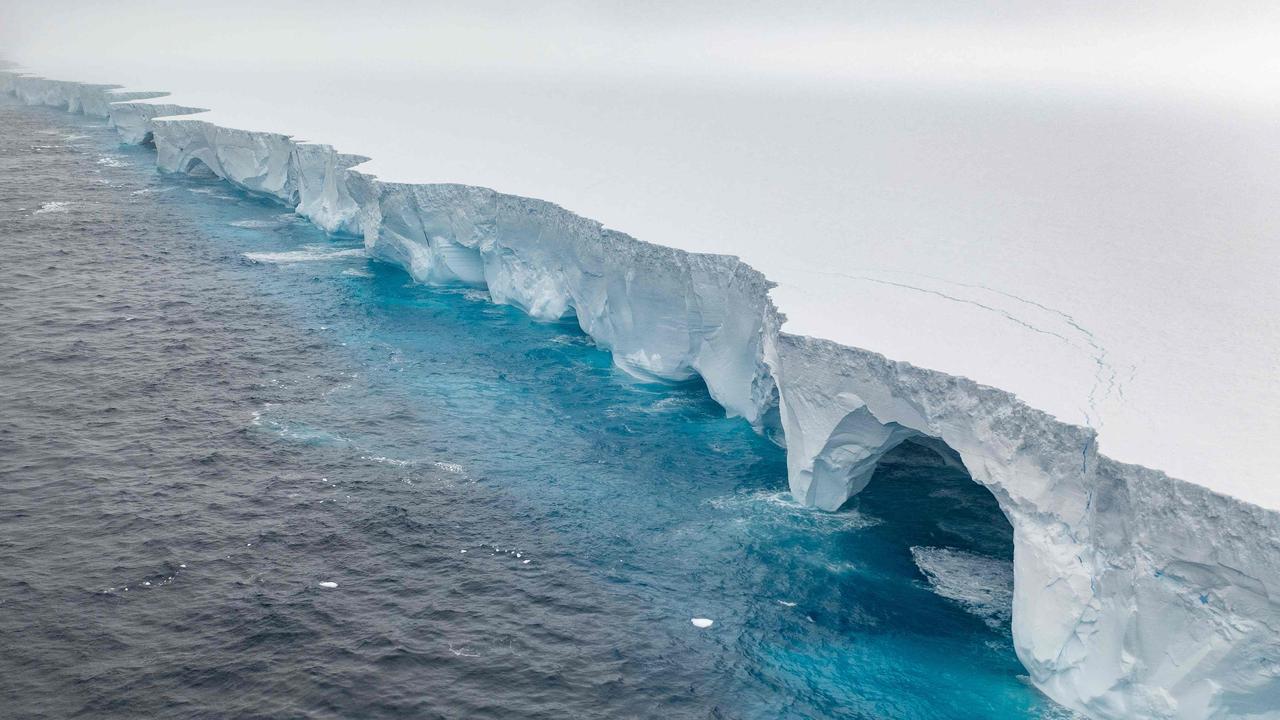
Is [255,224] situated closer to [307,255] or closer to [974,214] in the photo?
[307,255]

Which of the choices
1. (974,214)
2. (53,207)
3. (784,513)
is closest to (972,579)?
(784,513)

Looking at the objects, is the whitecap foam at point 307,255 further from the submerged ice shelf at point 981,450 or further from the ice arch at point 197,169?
the ice arch at point 197,169

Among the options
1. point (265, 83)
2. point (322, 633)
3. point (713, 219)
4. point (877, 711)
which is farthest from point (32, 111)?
point (877, 711)

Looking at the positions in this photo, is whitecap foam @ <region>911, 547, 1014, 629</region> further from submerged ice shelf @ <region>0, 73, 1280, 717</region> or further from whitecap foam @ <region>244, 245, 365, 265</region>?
whitecap foam @ <region>244, 245, 365, 265</region>

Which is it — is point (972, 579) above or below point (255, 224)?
below

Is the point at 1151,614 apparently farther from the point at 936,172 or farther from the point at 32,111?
the point at 32,111

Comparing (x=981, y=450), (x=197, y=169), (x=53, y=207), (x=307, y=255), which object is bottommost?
(x=53, y=207)
